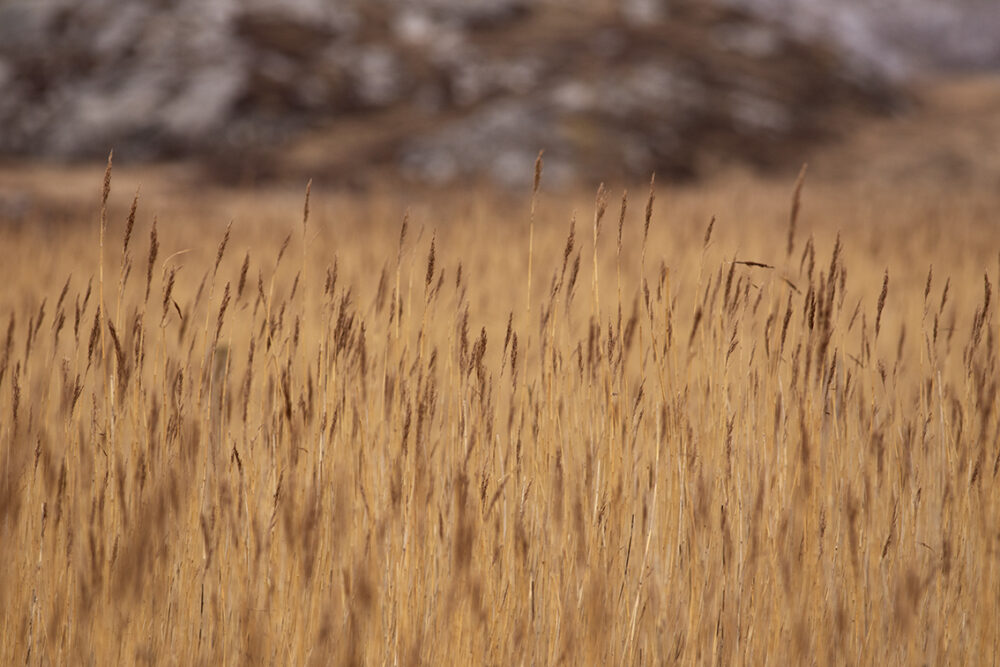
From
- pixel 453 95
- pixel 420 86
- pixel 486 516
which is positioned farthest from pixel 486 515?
pixel 420 86

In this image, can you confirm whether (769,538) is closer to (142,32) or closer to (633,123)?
(633,123)

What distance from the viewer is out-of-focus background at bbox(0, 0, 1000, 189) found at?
10.3m

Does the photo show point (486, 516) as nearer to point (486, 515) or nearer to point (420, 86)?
point (486, 515)

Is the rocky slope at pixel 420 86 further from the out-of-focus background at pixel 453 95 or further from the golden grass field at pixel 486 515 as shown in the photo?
the golden grass field at pixel 486 515

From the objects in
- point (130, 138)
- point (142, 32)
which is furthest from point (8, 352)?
point (142, 32)

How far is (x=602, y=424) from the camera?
154 cm

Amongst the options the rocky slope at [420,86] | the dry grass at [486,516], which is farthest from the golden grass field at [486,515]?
the rocky slope at [420,86]

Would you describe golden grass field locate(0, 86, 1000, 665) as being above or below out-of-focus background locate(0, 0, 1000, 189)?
below

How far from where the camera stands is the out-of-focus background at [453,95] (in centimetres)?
1031

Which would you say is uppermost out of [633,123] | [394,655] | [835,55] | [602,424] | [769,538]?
[835,55]

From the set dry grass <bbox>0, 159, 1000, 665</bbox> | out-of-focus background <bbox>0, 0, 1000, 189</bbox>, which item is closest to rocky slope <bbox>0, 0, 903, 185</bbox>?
out-of-focus background <bbox>0, 0, 1000, 189</bbox>

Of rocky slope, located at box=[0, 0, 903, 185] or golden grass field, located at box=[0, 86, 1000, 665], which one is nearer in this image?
golden grass field, located at box=[0, 86, 1000, 665]

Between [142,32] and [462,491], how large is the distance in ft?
47.6

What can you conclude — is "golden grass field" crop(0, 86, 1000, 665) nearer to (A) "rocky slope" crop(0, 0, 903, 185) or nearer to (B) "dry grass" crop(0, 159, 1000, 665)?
(B) "dry grass" crop(0, 159, 1000, 665)
